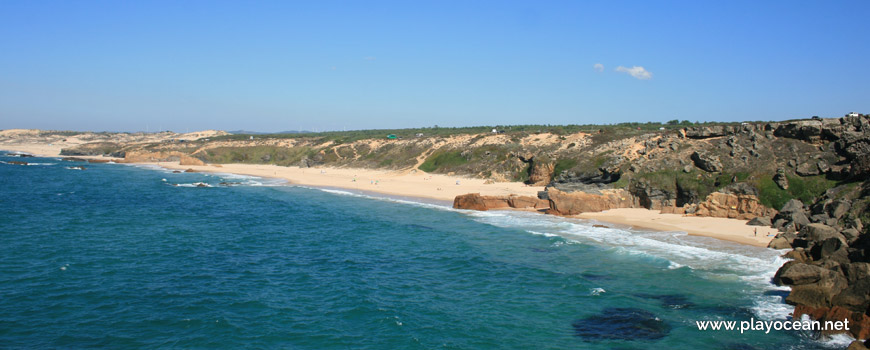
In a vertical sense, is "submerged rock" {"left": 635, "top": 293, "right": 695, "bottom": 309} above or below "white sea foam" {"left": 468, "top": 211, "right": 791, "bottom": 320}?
below

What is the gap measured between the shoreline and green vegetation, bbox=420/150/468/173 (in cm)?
234

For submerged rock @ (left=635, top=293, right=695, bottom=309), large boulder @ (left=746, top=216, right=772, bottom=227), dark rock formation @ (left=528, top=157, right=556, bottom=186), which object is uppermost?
dark rock formation @ (left=528, top=157, right=556, bottom=186)

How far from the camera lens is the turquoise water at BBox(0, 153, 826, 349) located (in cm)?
1544

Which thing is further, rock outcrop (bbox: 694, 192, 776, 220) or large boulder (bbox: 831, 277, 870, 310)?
rock outcrop (bbox: 694, 192, 776, 220)

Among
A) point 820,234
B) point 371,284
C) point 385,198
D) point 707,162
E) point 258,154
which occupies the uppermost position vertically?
point 707,162

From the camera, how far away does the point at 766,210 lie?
3259 cm

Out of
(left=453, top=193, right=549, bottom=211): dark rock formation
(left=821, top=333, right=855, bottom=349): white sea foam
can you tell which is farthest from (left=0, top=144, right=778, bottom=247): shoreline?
(left=821, top=333, right=855, bottom=349): white sea foam

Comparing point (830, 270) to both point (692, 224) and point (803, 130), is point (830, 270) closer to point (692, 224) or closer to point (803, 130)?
point (692, 224)

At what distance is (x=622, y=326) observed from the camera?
52.9ft

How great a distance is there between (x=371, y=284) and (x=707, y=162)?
30.0 meters

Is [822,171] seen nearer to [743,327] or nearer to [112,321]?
[743,327]

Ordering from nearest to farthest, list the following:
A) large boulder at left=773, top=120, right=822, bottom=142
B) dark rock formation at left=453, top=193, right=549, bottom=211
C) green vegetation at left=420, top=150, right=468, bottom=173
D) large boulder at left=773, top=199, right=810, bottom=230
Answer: large boulder at left=773, top=199, right=810, bottom=230 → large boulder at left=773, top=120, right=822, bottom=142 → dark rock formation at left=453, top=193, right=549, bottom=211 → green vegetation at left=420, top=150, right=468, bottom=173

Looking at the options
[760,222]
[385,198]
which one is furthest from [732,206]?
[385,198]

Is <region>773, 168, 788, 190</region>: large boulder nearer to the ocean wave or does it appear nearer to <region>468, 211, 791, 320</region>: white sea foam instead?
<region>468, 211, 791, 320</region>: white sea foam
